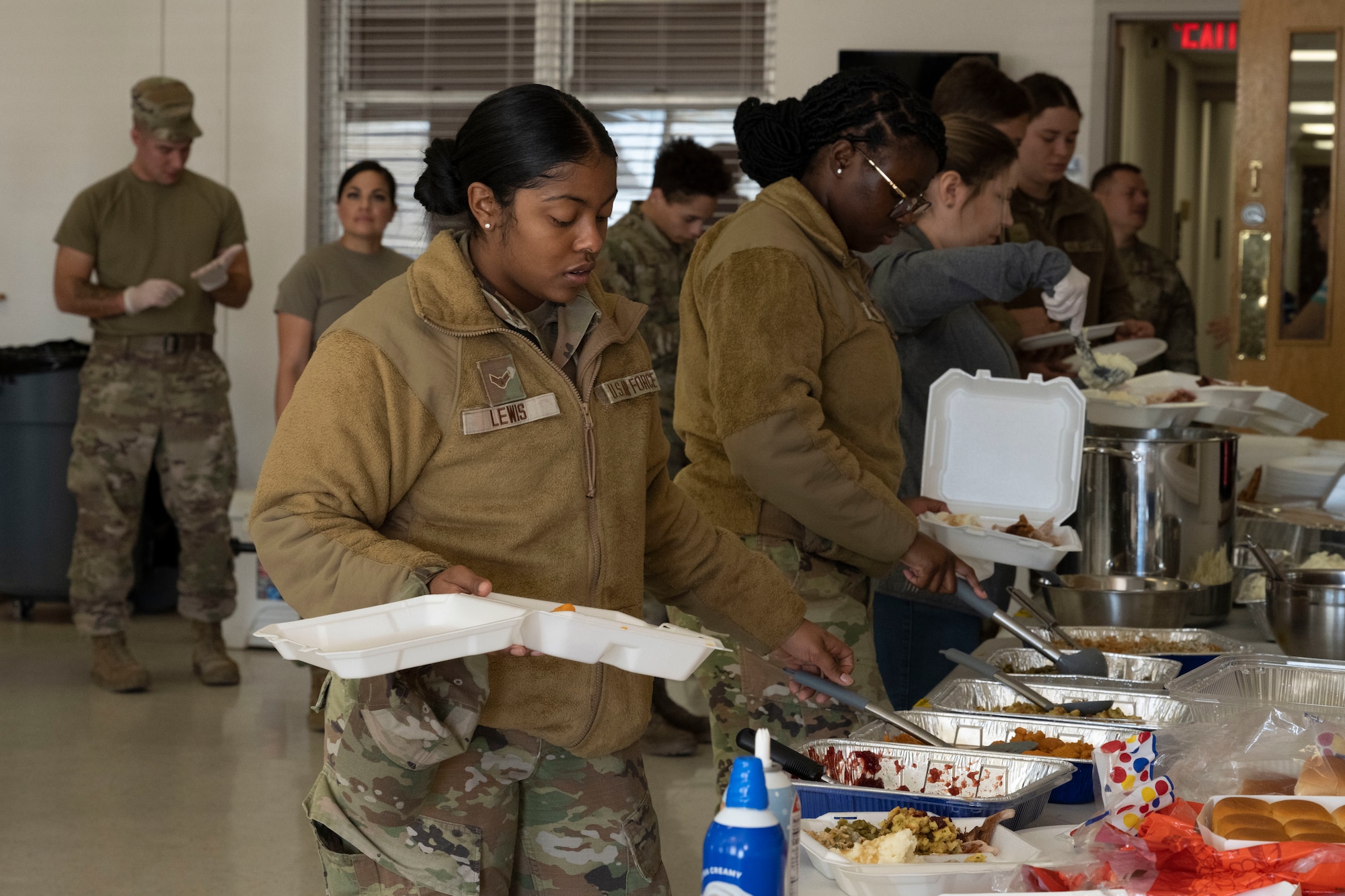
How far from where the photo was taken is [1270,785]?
52.2 inches

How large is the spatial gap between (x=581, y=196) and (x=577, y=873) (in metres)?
0.72

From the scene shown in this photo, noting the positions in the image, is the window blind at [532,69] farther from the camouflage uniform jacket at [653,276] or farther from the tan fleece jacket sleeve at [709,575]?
the tan fleece jacket sleeve at [709,575]

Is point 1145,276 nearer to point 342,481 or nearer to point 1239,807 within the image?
point 1239,807

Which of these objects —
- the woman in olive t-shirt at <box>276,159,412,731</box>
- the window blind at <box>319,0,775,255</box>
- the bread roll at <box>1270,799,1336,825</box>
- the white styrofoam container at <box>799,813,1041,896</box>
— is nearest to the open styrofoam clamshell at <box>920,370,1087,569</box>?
the bread roll at <box>1270,799,1336,825</box>

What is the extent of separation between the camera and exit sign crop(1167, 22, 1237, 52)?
8.01 meters

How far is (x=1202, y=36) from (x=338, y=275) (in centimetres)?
607

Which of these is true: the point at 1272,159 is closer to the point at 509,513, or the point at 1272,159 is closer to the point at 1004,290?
the point at 1004,290

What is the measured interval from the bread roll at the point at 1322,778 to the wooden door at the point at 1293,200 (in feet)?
12.5

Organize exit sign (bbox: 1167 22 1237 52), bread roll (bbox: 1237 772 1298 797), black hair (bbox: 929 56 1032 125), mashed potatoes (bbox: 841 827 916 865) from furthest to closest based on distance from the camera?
exit sign (bbox: 1167 22 1237 52) < black hair (bbox: 929 56 1032 125) < bread roll (bbox: 1237 772 1298 797) < mashed potatoes (bbox: 841 827 916 865)

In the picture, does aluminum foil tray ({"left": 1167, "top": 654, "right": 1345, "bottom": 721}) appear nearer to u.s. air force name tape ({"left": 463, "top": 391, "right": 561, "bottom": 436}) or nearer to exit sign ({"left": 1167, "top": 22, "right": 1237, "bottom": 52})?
u.s. air force name tape ({"left": 463, "top": 391, "right": 561, "bottom": 436})

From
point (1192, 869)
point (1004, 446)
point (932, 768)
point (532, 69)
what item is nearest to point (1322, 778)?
point (1192, 869)

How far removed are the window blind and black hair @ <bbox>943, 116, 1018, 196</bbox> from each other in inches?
139

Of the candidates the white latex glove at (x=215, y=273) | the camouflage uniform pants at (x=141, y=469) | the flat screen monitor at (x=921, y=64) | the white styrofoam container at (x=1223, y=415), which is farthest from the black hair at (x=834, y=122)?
the flat screen monitor at (x=921, y=64)

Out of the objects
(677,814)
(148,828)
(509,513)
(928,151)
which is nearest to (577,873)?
(509,513)
